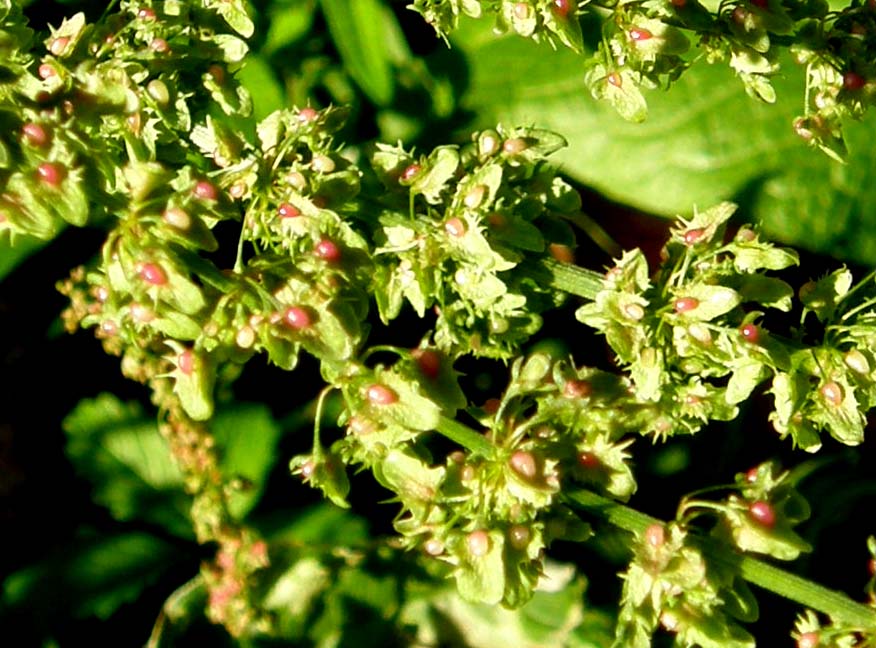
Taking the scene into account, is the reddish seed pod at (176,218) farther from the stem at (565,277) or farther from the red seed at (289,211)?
the stem at (565,277)

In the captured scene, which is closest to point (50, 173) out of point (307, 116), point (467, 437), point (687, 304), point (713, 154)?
point (307, 116)

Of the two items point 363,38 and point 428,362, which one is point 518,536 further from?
point 363,38

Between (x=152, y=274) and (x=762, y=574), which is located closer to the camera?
(x=152, y=274)

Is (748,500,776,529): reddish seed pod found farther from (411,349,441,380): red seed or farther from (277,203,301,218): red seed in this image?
(277,203,301,218): red seed

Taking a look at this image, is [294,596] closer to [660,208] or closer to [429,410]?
[660,208]

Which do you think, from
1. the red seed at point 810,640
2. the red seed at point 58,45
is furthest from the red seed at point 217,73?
the red seed at point 810,640

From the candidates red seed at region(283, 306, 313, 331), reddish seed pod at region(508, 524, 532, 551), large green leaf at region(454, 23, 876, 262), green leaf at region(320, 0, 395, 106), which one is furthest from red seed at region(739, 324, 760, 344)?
green leaf at region(320, 0, 395, 106)
